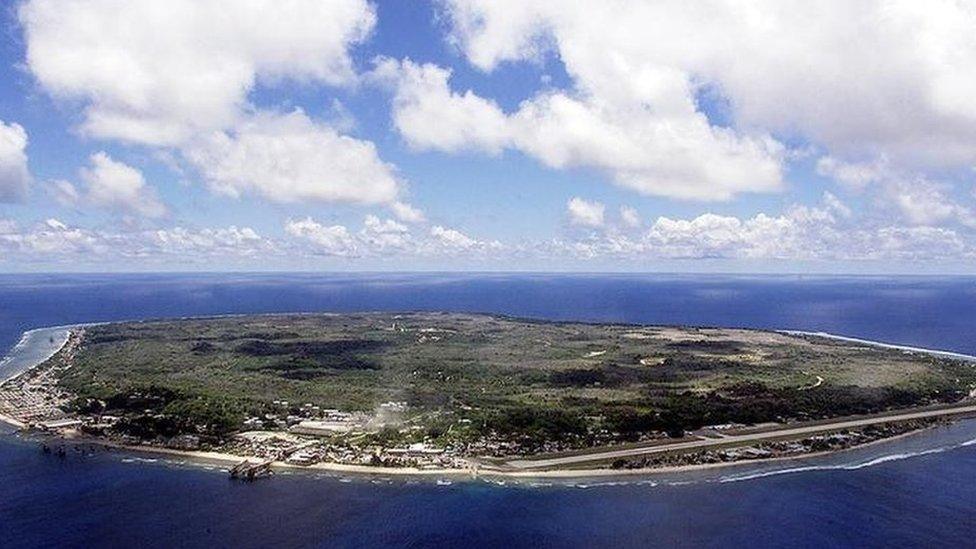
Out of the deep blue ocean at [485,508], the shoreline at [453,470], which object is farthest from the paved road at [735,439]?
the deep blue ocean at [485,508]

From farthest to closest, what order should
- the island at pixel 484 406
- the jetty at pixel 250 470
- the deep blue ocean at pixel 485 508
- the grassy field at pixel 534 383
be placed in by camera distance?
the grassy field at pixel 534 383 → the island at pixel 484 406 → the jetty at pixel 250 470 → the deep blue ocean at pixel 485 508

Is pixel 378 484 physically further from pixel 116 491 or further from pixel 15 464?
pixel 15 464

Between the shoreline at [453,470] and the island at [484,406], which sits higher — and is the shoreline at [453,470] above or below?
below

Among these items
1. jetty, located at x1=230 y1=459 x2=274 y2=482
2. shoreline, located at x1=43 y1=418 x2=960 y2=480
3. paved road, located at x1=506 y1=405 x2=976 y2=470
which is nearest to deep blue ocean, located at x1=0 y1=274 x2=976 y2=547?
jetty, located at x1=230 y1=459 x2=274 y2=482

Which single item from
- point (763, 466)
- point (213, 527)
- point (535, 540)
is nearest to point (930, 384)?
point (763, 466)

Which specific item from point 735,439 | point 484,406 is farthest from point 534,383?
point 735,439

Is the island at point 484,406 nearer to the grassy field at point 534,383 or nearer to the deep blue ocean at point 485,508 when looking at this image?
the grassy field at point 534,383
